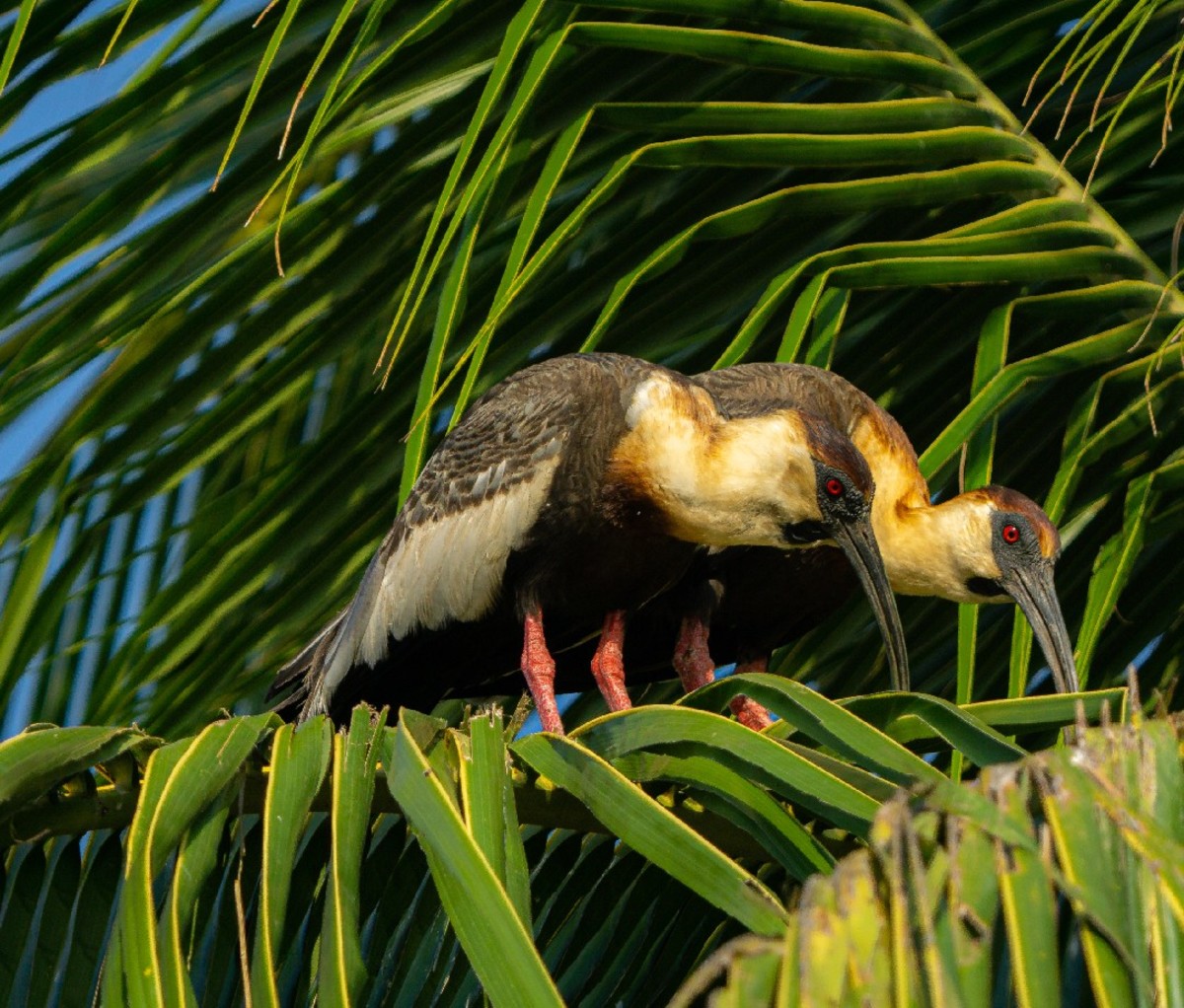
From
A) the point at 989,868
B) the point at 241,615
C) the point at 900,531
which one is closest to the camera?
the point at 989,868

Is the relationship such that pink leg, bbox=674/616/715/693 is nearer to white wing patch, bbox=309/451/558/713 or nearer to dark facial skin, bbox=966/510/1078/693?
white wing patch, bbox=309/451/558/713

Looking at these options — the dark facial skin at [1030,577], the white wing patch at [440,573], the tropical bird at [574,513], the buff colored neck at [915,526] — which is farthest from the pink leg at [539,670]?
the dark facial skin at [1030,577]

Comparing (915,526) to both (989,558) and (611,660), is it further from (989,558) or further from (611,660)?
(611,660)

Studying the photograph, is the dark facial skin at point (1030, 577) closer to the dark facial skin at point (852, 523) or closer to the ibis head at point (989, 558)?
the ibis head at point (989, 558)

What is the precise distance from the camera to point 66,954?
2219mm

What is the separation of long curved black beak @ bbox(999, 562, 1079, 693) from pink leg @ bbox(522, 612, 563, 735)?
3.29 ft

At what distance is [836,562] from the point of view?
14.9 feet

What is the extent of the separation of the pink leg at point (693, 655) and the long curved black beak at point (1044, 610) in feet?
2.32

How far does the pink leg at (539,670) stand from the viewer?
4.19 m

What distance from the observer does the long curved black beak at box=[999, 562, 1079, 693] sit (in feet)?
13.2

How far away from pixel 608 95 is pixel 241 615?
1.17 metres

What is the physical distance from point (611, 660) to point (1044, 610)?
965 mm

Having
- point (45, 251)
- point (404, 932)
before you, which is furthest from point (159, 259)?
point (404, 932)

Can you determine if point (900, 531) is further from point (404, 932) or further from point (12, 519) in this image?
point (404, 932)
